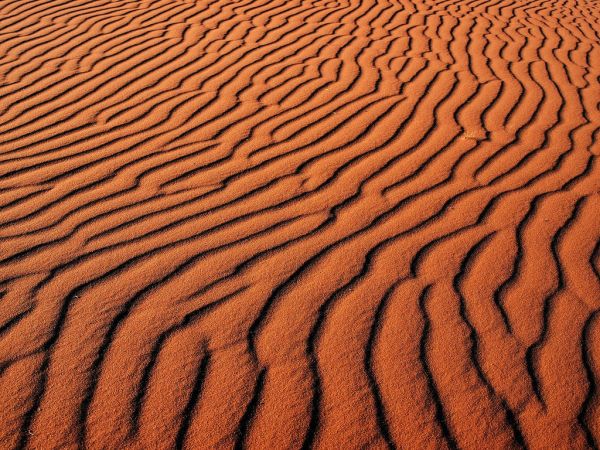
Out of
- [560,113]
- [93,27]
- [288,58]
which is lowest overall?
[560,113]

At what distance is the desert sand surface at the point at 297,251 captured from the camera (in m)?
2.09

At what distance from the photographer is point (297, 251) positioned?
284 centimetres

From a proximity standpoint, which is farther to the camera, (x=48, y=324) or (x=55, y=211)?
(x=55, y=211)

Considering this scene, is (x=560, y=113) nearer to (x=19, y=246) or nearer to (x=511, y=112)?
(x=511, y=112)

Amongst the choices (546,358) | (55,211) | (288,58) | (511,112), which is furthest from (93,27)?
(546,358)

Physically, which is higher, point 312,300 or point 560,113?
point 312,300

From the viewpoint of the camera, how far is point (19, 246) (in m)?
2.85

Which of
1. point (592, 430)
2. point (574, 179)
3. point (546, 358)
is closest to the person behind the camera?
point (592, 430)

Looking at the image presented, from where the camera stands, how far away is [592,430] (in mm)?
2025

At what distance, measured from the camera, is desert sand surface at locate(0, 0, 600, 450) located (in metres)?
2.09

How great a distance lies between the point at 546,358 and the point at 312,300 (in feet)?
3.04

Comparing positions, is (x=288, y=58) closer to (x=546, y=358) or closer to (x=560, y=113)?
(x=560, y=113)

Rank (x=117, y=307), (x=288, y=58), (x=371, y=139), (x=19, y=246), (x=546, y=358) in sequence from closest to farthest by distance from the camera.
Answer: (x=546, y=358) < (x=117, y=307) < (x=19, y=246) < (x=371, y=139) < (x=288, y=58)

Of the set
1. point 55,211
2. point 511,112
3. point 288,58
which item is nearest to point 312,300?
point 55,211
